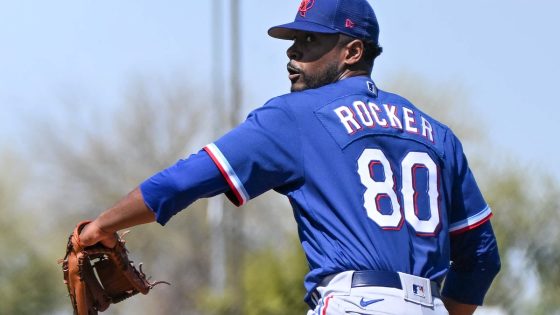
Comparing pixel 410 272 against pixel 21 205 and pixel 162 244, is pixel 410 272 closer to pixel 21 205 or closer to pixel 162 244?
pixel 21 205

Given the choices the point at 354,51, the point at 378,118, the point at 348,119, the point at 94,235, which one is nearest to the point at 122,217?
the point at 94,235

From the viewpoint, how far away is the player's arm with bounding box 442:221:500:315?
193 inches

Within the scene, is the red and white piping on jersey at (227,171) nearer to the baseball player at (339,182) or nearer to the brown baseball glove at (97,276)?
the baseball player at (339,182)

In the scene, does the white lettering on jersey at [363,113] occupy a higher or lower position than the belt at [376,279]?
higher

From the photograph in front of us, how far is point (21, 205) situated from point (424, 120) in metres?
22.1

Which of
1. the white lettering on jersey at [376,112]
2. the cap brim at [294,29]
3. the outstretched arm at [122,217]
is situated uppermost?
the cap brim at [294,29]

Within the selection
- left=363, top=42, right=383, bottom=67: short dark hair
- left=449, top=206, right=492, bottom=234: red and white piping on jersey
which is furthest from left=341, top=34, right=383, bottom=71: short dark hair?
left=449, top=206, right=492, bottom=234: red and white piping on jersey

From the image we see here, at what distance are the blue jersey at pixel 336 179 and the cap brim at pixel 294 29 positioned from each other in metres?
0.25

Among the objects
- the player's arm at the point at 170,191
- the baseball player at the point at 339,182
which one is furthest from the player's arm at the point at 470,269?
the player's arm at the point at 170,191

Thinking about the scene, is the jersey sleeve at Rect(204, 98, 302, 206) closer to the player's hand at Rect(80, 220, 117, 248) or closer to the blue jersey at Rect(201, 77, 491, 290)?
the blue jersey at Rect(201, 77, 491, 290)

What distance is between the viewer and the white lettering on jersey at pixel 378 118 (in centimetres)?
445

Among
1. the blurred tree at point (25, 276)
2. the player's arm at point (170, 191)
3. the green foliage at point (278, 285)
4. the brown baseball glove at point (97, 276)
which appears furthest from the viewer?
the blurred tree at point (25, 276)

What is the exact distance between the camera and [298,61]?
4.70 m

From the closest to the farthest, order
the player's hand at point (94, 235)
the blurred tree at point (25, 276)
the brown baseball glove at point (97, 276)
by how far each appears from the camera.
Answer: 1. the player's hand at point (94, 235)
2. the brown baseball glove at point (97, 276)
3. the blurred tree at point (25, 276)
